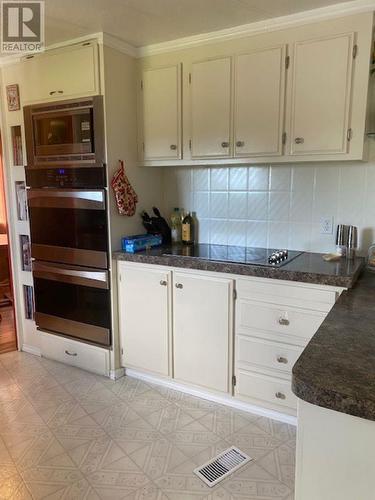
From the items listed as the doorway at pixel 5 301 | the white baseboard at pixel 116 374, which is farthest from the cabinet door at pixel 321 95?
the doorway at pixel 5 301

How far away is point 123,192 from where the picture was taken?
102 inches

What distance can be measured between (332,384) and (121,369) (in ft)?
6.97

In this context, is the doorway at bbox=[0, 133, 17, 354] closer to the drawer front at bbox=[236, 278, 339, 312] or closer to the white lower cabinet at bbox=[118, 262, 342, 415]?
the white lower cabinet at bbox=[118, 262, 342, 415]

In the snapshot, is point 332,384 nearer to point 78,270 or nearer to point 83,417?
point 83,417

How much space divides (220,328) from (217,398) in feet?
1.57

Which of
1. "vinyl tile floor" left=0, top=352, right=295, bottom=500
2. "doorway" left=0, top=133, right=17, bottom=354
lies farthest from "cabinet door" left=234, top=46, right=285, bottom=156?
"doorway" left=0, top=133, right=17, bottom=354

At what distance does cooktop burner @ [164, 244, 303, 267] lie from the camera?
2242 millimetres

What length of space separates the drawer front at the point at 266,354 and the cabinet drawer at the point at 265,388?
68 millimetres

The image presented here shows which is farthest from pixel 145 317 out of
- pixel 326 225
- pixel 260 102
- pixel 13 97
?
pixel 13 97

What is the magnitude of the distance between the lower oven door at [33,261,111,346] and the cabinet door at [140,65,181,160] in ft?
3.04

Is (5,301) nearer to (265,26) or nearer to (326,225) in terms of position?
(326,225)

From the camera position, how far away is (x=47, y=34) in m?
2.42

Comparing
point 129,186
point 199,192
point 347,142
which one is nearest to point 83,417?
point 129,186

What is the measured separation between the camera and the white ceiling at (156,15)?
1996mm
